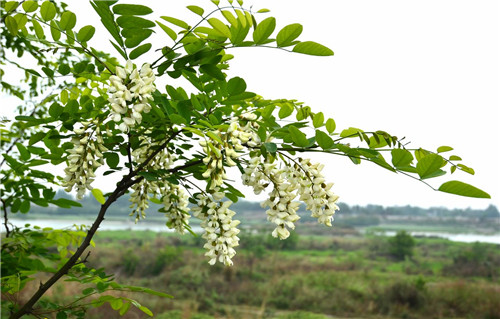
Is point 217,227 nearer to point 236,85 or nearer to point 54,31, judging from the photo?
point 236,85

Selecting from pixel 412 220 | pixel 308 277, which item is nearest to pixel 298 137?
pixel 308 277

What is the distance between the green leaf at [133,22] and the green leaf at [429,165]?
46 cm

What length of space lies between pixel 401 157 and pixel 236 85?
0.28 metres

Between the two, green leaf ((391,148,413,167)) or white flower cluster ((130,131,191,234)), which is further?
white flower cluster ((130,131,191,234))

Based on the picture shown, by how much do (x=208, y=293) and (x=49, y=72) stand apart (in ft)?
26.9

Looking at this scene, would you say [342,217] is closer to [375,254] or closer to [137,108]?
[375,254]

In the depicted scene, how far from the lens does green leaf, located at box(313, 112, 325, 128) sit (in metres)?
0.78

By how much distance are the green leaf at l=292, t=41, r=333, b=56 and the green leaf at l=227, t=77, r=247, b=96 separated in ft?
0.32

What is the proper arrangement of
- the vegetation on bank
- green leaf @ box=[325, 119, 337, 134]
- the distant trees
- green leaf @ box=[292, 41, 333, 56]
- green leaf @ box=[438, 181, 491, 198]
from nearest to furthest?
1. green leaf @ box=[438, 181, 491, 198]
2. green leaf @ box=[292, 41, 333, 56]
3. green leaf @ box=[325, 119, 337, 134]
4. the distant trees
5. the vegetation on bank

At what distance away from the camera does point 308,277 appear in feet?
30.5

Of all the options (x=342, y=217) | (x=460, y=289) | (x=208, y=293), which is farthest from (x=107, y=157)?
(x=342, y=217)

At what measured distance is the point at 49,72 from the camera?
862 millimetres

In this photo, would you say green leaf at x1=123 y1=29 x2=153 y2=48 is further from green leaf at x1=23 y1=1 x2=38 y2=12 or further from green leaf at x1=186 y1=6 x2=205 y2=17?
green leaf at x1=23 y1=1 x2=38 y2=12

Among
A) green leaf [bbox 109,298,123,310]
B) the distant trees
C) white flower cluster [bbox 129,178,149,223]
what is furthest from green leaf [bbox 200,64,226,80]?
the distant trees
